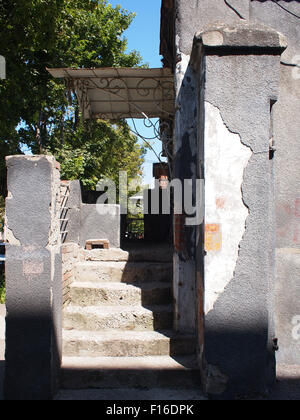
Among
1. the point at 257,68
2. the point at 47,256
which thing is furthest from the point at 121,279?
the point at 257,68

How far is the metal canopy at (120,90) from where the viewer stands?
5.24m

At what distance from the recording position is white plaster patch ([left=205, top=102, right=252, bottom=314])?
2973 mm

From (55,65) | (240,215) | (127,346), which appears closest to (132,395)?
(127,346)

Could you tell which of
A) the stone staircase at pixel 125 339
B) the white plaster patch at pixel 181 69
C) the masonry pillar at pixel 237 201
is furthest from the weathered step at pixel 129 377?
the white plaster patch at pixel 181 69

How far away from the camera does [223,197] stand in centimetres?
299

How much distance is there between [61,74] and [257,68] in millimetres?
3343

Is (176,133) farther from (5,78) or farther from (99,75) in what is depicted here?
(5,78)

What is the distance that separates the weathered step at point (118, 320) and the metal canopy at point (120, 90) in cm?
295

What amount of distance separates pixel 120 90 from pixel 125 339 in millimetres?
4178

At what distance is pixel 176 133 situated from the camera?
146 inches

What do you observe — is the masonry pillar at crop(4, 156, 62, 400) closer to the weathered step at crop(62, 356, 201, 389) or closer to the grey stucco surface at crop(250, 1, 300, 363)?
the weathered step at crop(62, 356, 201, 389)

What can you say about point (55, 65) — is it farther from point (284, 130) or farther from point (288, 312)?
point (288, 312)

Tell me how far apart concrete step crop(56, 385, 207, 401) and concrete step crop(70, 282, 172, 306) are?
111 centimetres
